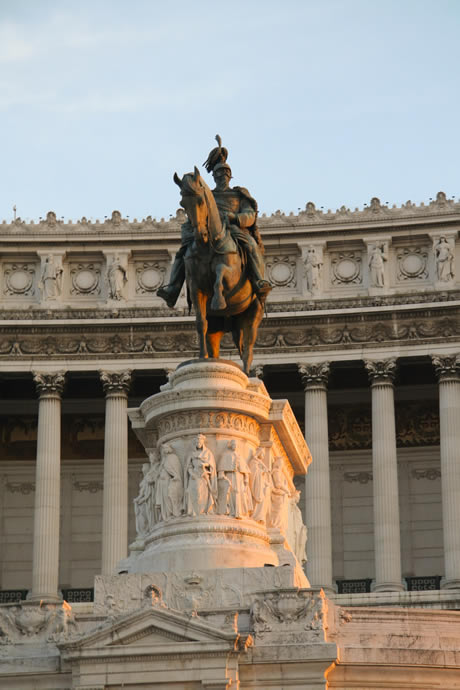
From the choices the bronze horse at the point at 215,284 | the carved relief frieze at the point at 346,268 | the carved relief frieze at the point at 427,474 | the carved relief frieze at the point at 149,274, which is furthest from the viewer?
the carved relief frieze at the point at 149,274

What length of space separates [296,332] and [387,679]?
1427 inches

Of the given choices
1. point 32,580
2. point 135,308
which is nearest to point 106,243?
point 135,308

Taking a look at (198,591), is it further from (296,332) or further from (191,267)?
(296,332)

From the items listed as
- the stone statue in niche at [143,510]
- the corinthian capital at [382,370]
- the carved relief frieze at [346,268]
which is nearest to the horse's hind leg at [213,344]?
the stone statue in niche at [143,510]

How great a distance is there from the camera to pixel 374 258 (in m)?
62.3

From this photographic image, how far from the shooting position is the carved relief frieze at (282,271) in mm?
63250

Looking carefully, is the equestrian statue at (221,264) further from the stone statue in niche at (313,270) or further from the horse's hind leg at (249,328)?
the stone statue in niche at (313,270)

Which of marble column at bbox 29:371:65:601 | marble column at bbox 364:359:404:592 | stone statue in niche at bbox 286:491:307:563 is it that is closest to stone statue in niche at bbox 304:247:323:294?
marble column at bbox 364:359:404:592

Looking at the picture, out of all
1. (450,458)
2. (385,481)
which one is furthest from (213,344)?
(450,458)

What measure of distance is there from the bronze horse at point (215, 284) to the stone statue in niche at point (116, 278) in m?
30.7

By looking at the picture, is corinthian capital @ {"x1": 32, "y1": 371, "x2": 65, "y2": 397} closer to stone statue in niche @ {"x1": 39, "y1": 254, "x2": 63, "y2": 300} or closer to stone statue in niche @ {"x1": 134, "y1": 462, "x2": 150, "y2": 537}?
stone statue in niche @ {"x1": 39, "y1": 254, "x2": 63, "y2": 300}

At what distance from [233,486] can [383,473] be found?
29898 mm

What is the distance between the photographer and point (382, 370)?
6081 centimetres

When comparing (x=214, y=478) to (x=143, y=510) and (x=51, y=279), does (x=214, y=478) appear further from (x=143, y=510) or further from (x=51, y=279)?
(x=51, y=279)
